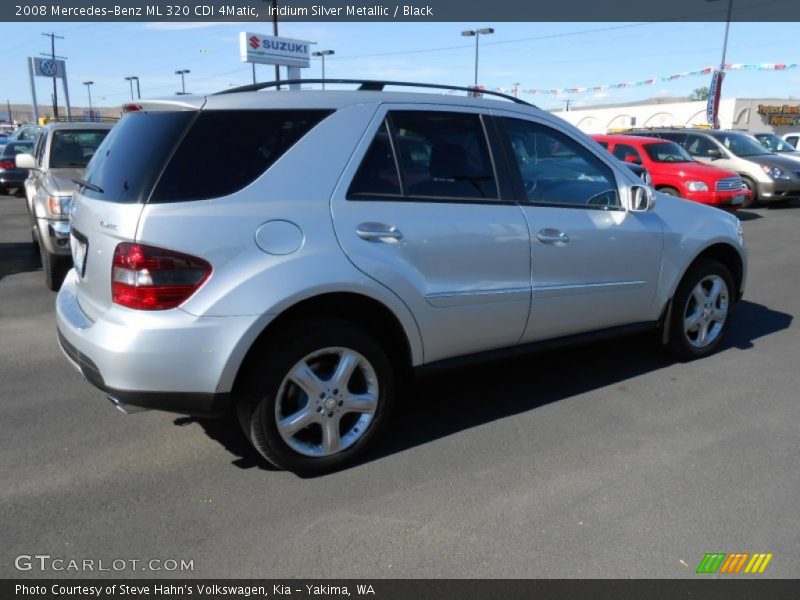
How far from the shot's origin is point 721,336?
507 centimetres

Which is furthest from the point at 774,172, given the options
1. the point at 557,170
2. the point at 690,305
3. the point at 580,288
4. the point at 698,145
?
the point at 580,288

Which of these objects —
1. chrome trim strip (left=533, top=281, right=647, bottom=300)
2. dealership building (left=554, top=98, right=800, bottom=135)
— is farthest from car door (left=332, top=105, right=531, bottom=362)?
dealership building (left=554, top=98, right=800, bottom=135)

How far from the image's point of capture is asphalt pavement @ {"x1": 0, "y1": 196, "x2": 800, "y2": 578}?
272cm

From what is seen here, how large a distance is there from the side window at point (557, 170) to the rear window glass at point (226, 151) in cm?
136

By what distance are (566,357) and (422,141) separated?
Result: 7.50 feet

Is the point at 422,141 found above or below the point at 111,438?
above

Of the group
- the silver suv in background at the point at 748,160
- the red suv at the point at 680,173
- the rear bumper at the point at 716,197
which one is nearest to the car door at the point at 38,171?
the red suv at the point at 680,173

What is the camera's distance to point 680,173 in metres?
12.7

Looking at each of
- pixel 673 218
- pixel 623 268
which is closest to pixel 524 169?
pixel 623 268

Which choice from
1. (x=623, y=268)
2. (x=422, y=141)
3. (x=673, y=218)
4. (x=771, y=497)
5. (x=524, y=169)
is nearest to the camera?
(x=771, y=497)

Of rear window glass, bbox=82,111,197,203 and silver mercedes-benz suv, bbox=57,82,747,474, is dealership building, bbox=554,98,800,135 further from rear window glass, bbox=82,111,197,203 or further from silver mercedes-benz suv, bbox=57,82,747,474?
rear window glass, bbox=82,111,197,203

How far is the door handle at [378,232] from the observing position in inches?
126

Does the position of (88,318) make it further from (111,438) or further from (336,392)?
(336,392)

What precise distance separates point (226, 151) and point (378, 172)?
757 mm
